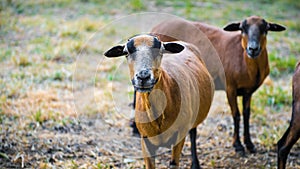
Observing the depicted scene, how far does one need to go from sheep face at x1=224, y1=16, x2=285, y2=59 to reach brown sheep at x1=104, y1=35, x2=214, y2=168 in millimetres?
917


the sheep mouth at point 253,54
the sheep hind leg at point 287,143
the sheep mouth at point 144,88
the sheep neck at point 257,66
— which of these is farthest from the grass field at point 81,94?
the sheep mouth at point 144,88

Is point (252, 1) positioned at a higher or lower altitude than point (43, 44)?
higher

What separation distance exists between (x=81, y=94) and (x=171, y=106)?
3.45 metres

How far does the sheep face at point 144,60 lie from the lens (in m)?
3.51

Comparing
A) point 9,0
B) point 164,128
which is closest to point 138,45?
point 164,128

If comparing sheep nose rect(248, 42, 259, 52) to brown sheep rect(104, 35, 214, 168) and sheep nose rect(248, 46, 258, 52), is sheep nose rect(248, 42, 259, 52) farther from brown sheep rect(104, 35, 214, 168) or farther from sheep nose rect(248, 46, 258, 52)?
brown sheep rect(104, 35, 214, 168)

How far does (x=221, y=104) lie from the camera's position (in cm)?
679

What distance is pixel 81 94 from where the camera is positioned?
7.23 metres

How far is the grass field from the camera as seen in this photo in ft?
17.6

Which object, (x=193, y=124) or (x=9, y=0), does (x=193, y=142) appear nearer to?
(x=193, y=124)

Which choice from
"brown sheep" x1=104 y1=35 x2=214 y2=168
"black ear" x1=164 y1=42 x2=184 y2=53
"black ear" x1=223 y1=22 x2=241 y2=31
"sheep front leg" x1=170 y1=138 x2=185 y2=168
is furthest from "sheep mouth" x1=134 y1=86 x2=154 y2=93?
"black ear" x1=223 y1=22 x2=241 y2=31

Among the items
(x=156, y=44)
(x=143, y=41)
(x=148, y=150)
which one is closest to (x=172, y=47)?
(x=156, y=44)

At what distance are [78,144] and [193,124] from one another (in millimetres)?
1718

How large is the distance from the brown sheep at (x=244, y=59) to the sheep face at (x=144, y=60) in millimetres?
1844
